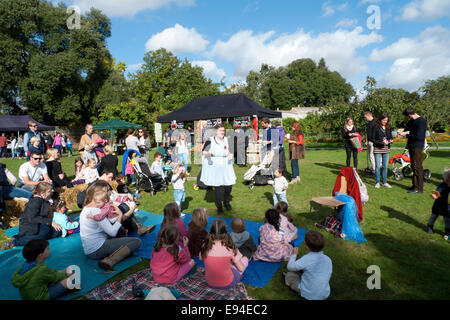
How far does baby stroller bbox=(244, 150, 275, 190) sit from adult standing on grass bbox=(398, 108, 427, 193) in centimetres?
356

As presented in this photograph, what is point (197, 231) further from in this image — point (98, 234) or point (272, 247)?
point (98, 234)

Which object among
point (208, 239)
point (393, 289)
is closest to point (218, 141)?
point (208, 239)

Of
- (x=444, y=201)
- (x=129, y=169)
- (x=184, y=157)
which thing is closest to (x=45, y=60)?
(x=184, y=157)

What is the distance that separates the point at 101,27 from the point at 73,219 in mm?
36503

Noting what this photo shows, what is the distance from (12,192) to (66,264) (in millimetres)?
3144

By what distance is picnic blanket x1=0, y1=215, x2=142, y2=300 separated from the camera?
10.8 feet

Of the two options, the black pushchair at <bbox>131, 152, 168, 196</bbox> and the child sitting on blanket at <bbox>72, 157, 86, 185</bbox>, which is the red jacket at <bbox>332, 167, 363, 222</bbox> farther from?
the child sitting on blanket at <bbox>72, 157, 86, 185</bbox>

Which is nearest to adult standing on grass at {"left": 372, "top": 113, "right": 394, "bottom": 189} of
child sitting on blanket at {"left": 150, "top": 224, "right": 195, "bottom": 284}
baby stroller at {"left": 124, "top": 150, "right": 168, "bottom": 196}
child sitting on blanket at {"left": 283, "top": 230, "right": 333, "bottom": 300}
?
child sitting on blanket at {"left": 283, "top": 230, "right": 333, "bottom": 300}

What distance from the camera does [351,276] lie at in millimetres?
3336

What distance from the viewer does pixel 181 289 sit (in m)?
3.18

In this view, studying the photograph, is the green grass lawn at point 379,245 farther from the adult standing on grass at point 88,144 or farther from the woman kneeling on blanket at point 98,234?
the adult standing on grass at point 88,144

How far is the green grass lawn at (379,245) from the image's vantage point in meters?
3.09

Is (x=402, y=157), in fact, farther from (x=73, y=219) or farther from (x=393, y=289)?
(x=73, y=219)

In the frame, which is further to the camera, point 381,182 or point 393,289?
point 381,182
